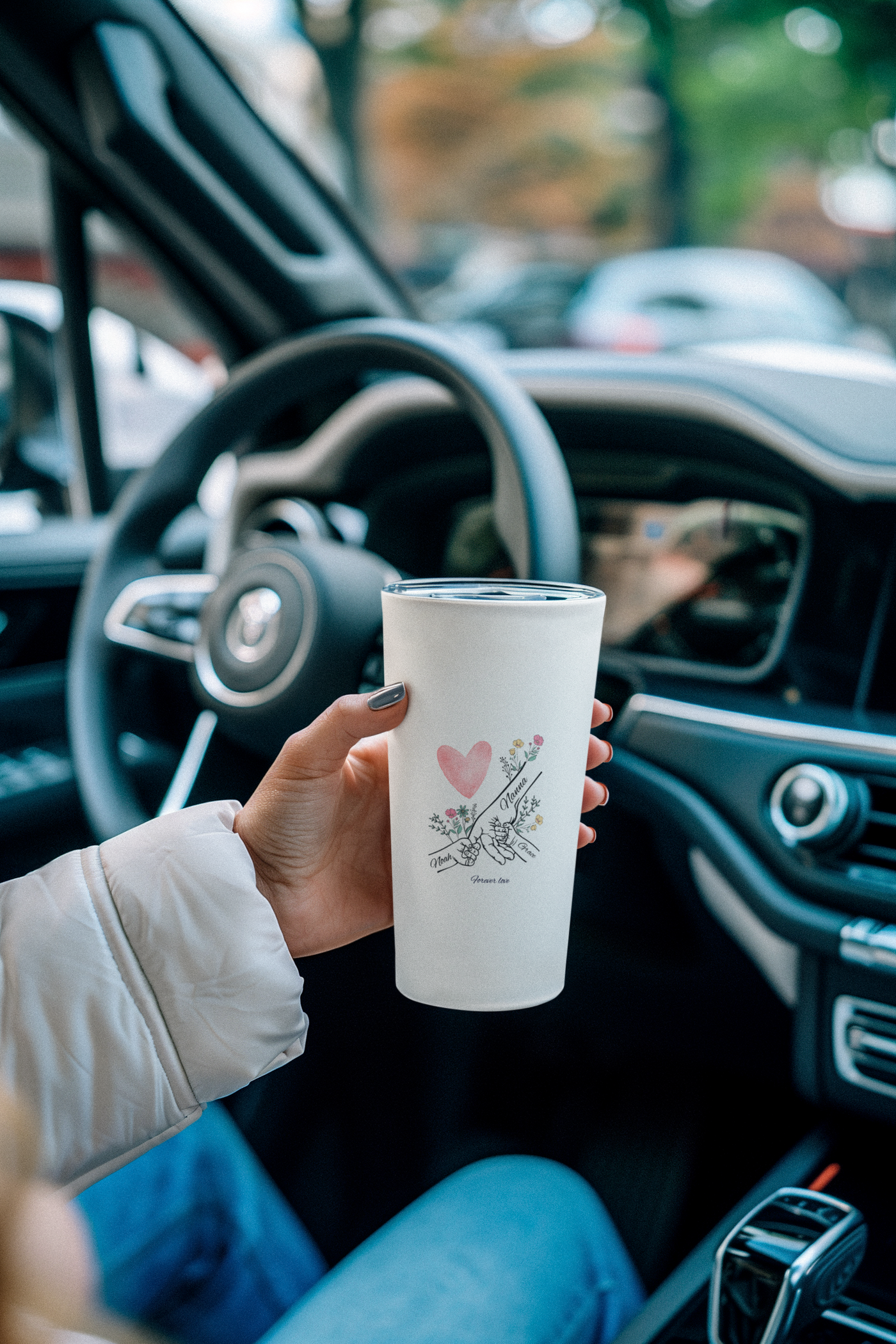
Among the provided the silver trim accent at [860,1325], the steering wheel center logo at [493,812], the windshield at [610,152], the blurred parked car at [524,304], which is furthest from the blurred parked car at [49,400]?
the blurred parked car at [524,304]

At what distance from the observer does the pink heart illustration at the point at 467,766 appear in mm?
668

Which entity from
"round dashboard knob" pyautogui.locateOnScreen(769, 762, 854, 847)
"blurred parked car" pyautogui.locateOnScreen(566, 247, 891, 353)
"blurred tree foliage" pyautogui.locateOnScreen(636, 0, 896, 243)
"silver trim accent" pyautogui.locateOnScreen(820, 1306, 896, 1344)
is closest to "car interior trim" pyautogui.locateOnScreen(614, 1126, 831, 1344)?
"silver trim accent" pyautogui.locateOnScreen(820, 1306, 896, 1344)

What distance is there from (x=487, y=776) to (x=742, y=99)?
15.0m

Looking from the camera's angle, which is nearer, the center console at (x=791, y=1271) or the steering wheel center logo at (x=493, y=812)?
the steering wheel center logo at (x=493, y=812)

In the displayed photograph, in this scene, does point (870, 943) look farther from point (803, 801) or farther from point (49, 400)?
point (49, 400)

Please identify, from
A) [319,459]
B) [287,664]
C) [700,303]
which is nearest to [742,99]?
[700,303]

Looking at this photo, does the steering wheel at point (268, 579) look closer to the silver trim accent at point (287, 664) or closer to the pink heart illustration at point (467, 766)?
the silver trim accent at point (287, 664)

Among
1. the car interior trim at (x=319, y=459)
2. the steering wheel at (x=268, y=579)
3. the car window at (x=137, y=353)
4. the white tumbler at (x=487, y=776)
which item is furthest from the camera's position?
the car window at (x=137, y=353)

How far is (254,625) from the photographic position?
44.6 inches

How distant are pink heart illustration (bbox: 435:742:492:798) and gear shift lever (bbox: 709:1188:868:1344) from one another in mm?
564

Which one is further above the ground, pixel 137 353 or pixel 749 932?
pixel 137 353

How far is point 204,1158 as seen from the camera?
115 cm

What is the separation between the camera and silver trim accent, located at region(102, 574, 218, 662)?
50.3 inches

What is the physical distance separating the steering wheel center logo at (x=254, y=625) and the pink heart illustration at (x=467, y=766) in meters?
0.46
